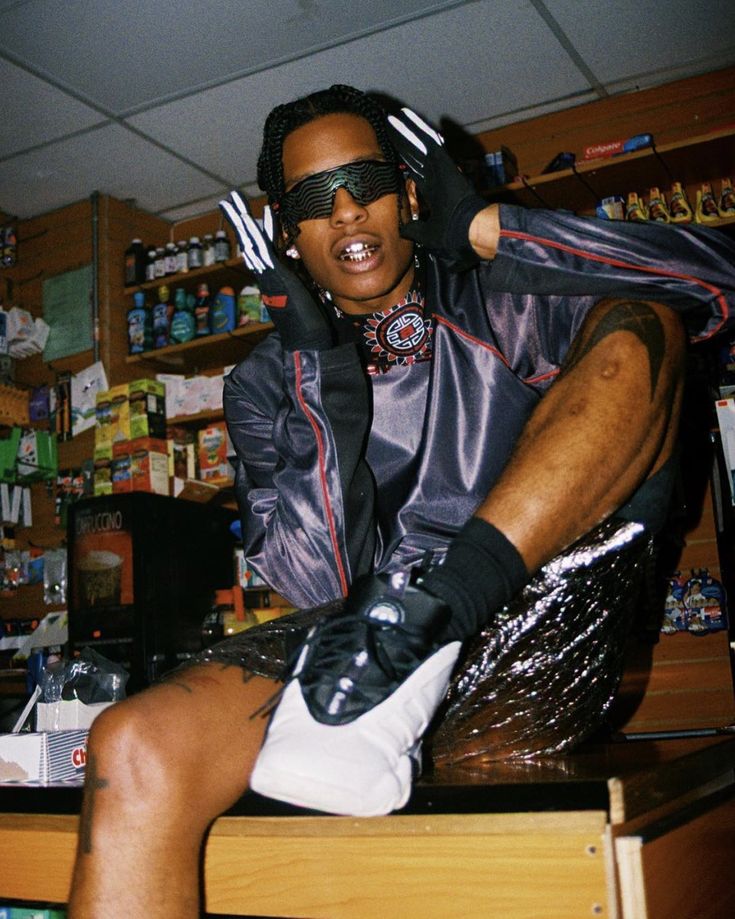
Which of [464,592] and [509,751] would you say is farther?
[509,751]

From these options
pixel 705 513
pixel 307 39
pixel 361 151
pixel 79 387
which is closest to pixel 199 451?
pixel 79 387

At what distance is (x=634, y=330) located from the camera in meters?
1.00

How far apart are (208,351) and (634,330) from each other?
3264 millimetres

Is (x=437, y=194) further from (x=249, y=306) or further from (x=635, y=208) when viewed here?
(x=249, y=306)

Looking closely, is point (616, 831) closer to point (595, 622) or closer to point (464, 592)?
point (464, 592)

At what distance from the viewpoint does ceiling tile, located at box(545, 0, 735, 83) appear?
306 cm

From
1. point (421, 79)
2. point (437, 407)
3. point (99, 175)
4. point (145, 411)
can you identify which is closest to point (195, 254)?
point (99, 175)

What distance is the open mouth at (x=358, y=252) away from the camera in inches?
54.5

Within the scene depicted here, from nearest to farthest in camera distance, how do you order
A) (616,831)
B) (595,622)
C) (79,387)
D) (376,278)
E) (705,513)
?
(616,831)
(595,622)
(376,278)
(705,513)
(79,387)

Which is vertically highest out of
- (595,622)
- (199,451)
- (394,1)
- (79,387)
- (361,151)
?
(394,1)

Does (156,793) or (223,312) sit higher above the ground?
(223,312)

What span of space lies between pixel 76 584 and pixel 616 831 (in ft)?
9.98

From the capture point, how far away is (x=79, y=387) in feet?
14.0

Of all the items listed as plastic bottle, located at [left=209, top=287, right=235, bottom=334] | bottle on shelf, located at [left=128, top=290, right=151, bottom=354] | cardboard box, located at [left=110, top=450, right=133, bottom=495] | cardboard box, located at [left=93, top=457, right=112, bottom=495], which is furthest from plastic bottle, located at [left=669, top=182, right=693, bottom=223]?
cardboard box, located at [left=93, top=457, right=112, bottom=495]
